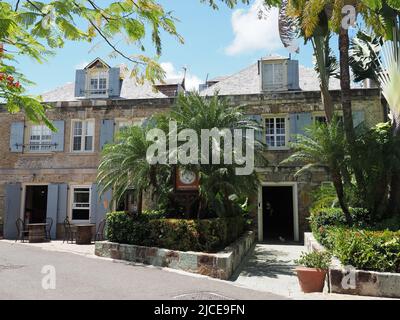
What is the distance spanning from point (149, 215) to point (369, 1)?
1046 centimetres

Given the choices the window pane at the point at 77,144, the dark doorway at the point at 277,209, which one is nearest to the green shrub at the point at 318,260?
the dark doorway at the point at 277,209

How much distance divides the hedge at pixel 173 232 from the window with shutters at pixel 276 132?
204 inches

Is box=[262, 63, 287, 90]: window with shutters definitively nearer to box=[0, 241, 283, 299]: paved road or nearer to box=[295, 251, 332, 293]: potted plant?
box=[0, 241, 283, 299]: paved road

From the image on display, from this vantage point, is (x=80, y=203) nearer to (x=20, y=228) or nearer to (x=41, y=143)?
(x=20, y=228)

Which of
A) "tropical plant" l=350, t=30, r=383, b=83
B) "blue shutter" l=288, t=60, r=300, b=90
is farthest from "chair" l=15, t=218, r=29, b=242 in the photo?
"tropical plant" l=350, t=30, r=383, b=83

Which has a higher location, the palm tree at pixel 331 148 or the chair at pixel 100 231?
the palm tree at pixel 331 148

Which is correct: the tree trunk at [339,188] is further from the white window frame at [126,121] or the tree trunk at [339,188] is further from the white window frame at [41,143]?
the white window frame at [41,143]

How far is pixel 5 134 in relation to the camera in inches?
742

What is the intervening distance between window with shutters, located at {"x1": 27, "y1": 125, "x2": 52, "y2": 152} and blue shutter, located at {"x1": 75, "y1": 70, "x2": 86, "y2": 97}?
2387 mm

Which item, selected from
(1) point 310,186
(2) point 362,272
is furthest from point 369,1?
(1) point 310,186

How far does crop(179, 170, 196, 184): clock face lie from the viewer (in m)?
11.3

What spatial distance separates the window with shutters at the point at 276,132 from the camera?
16.8m

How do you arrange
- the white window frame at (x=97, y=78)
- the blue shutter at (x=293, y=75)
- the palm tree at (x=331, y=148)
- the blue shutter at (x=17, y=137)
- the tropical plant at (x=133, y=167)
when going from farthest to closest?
the white window frame at (x=97, y=78) → the blue shutter at (x=17, y=137) → the blue shutter at (x=293, y=75) → the tropical plant at (x=133, y=167) → the palm tree at (x=331, y=148)

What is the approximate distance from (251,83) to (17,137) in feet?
38.2
